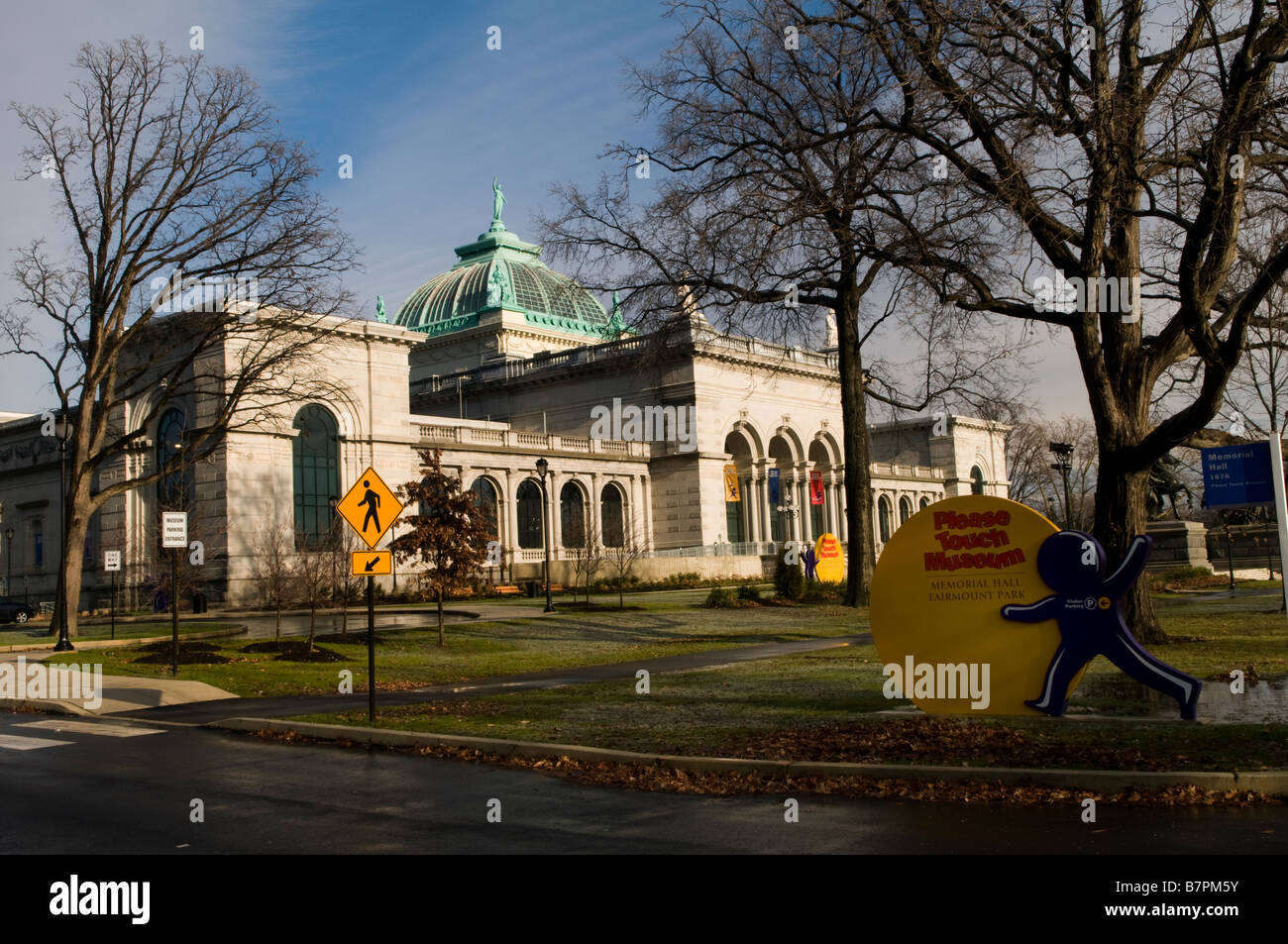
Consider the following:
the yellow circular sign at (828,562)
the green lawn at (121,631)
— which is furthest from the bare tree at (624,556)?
the green lawn at (121,631)

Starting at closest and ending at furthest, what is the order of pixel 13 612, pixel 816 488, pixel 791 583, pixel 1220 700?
pixel 1220 700 → pixel 791 583 → pixel 13 612 → pixel 816 488

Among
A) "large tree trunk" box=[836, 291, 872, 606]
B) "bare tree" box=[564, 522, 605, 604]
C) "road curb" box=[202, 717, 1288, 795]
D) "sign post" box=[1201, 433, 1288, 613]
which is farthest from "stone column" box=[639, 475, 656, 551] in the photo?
"road curb" box=[202, 717, 1288, 795]

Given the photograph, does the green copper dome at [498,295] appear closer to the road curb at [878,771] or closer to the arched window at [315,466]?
the arched window at [315,466]

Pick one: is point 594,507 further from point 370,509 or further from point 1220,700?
point 1220,700

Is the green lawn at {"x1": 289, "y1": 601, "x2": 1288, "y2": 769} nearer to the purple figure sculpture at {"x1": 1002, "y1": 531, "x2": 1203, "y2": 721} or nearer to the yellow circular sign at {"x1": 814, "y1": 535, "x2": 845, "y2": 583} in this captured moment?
the purple figure sculpture at {"x1": 1002, "y1": 531, "x2": 1203, "y2": 721}

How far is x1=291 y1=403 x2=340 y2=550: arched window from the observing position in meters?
50.9

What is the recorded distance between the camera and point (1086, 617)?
1167 cm

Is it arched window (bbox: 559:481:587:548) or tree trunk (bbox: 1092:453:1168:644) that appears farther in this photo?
arched window (bbox: 559:481:587:548)

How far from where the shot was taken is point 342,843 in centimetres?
812

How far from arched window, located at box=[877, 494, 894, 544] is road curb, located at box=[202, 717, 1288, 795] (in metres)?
74.8

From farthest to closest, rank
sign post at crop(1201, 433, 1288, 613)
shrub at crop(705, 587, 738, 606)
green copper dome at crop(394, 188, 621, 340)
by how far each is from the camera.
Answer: green copper dome at crop(394, 188, 621, 340)
shrub at crop(705, 587, 738, 606)
sign post at crop(1201, 433, 1288, 613)

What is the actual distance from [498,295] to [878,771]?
74133 mm

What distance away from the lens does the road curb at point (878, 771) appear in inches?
350

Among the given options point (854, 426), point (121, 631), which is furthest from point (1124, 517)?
point (121, 631)
